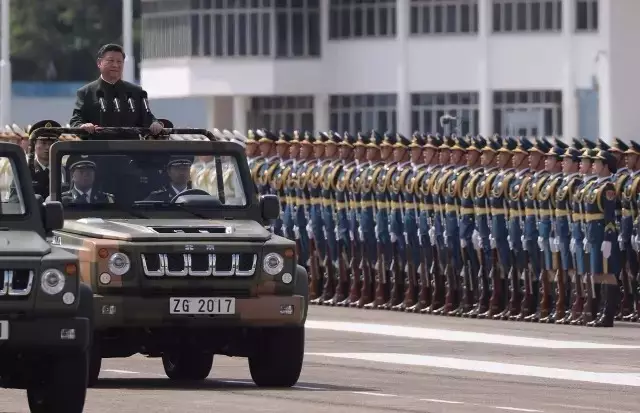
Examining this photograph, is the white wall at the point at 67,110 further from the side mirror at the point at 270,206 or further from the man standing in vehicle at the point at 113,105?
the side mirror at the point at 270,206

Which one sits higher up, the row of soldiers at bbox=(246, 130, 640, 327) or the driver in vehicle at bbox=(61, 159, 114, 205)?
the driver in vehicle at bbox=(61, 159, 114, 205)

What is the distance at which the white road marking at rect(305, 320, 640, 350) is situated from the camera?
21.4 meters

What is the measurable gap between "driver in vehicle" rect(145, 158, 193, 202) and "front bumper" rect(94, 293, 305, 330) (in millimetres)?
1011

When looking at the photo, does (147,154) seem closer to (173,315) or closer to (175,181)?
(175,181)

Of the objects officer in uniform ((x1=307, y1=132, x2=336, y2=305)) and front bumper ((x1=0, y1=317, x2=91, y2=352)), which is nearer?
front bumper ((x1=0, y1=317, x2=91, y2=352))

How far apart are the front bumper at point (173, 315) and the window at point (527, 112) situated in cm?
5666

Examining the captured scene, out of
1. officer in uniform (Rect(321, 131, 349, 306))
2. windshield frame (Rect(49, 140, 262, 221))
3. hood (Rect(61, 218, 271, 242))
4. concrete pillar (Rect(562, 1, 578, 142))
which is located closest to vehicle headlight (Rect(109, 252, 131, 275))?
hood (Rect(61, 218, 271, 242))

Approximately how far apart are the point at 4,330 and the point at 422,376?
5.09 meters

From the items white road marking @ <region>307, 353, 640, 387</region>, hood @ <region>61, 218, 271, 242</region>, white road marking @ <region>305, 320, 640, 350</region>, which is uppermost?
hood @ <region>61, 218, 271, 242</region>

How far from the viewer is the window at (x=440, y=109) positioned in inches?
2908

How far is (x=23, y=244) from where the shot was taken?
1391 centimetres

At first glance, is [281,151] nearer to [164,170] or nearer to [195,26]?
[164,170]

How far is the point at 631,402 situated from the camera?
15836 millimetres

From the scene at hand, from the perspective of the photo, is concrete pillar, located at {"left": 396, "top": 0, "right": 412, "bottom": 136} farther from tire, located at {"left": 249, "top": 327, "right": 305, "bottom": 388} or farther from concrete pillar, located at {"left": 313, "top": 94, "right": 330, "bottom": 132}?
tire, located at {"left": 249, "top": 327, "right": 305, "bottom": 388}
